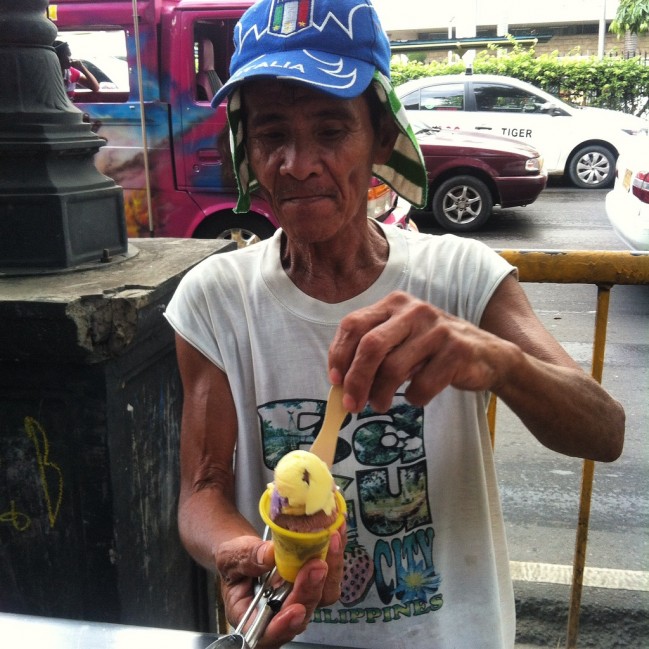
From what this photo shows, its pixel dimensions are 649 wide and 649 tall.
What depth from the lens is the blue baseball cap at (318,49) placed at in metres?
1.40

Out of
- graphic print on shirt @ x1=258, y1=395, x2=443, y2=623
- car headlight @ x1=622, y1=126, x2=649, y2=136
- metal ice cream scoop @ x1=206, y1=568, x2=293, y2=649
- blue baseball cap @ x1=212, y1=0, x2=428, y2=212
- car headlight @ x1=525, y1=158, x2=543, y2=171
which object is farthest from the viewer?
car headlight @ x1=622, y1=126, x2=649, y2=136

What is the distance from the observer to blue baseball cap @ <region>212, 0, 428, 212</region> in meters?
1.40

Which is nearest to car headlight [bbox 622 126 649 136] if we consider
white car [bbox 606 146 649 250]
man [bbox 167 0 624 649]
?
white car [bbox 606 146 649 250]

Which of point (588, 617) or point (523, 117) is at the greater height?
point (523, 117)

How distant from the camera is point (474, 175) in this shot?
10.2 meters

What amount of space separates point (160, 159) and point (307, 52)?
18.8 ft

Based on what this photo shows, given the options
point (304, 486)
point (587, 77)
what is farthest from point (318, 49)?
point (587, 77)

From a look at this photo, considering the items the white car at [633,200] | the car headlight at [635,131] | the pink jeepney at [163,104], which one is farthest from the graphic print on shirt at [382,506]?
the car headlight at [635,131]

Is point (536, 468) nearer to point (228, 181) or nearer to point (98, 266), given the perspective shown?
point (98, 266)

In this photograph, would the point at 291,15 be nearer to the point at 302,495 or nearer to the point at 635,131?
the point at 302,495

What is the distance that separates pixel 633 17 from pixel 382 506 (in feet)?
76.8

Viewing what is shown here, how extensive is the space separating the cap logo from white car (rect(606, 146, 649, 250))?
18.5ft

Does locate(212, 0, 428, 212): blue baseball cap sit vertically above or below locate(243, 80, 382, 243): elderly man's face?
above

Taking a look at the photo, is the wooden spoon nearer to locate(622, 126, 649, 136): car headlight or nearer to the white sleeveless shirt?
the white sleeveless shirt
